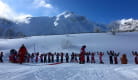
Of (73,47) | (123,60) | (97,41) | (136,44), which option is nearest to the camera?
(123,60)

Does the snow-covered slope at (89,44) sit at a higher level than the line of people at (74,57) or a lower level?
higher

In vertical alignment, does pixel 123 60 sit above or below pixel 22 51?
below

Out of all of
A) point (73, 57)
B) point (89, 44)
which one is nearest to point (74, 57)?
point (73, 57)

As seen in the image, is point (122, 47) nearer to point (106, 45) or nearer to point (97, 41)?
point (106, 45)

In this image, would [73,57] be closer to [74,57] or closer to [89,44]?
[74,57]

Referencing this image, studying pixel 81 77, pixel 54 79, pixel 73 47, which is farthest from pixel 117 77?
pixel 73 47

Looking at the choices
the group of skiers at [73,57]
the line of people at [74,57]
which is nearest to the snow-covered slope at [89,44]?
the line of people at [74,57]

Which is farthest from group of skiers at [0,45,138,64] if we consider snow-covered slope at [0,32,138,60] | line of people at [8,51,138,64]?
snow-covered slope at [0,32,138,60]

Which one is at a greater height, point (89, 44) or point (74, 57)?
point (89, 44)

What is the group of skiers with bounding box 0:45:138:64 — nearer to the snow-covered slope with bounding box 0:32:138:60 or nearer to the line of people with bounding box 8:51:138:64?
the line of people with bounding box 8:51:138:64

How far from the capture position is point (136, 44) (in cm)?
5381

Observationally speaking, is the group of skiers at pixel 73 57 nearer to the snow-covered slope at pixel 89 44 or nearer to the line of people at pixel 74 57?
the line of people at pixel 74 57

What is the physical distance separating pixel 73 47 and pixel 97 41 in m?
11.1

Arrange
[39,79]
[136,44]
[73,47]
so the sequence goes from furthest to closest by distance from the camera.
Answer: [136,44]
[73,47]
[39,79]
